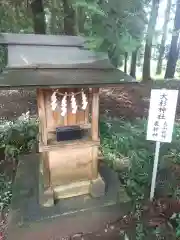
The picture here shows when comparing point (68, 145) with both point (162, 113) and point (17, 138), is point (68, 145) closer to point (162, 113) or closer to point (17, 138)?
point (162, 113)

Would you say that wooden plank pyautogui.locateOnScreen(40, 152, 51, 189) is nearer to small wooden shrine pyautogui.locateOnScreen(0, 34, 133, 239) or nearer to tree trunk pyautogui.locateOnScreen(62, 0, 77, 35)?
small wooden shrine pyautogui.locateOnScreen(0, 34, 133, 239)

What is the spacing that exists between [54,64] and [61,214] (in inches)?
92.3

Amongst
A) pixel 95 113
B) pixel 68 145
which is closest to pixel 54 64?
pixel 95 113

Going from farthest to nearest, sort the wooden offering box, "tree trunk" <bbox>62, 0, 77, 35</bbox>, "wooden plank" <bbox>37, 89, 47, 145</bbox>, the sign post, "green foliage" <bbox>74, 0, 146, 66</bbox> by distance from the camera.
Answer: "tree trunk" <bbox>62, 0, 77, 35</bbox> → the sign post → "wooden plank" <bbox>37, 89, 47, 145</bbox> → "green foliage" <bbox>74, 0, 146, 66</bbox> → the wooden offering box

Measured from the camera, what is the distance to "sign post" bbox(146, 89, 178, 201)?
302 cm

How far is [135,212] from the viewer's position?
346cm

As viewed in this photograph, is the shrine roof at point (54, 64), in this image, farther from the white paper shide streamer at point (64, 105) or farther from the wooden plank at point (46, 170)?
the wooden plank at point (46, 170)

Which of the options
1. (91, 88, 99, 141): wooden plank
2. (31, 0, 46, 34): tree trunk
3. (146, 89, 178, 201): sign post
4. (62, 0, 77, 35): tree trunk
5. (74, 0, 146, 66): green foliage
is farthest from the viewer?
(62, 0, 77, 35): tree trunk

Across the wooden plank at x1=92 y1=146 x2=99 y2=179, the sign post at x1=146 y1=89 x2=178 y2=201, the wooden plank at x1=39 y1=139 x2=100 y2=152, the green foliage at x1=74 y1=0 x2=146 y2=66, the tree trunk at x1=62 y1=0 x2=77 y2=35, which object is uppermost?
the tree trunk at x1=62 y1=0 x2=77 y2=35

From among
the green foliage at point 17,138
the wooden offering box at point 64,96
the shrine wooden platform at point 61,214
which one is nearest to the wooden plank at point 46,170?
the wooden offering box at point 64,96

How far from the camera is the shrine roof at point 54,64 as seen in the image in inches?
92.9

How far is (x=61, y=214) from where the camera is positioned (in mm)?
3172

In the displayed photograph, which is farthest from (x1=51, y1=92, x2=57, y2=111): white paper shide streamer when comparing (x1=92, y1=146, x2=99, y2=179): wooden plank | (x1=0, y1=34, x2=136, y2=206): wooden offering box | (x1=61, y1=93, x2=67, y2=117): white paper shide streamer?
(x1=92, y1=146, x2=99, y2=179): wooden plank

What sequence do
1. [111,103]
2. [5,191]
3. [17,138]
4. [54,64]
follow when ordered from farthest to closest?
A: 1. [111,103]
2. [17,138]
3. [5,191]
4. [54,64]
